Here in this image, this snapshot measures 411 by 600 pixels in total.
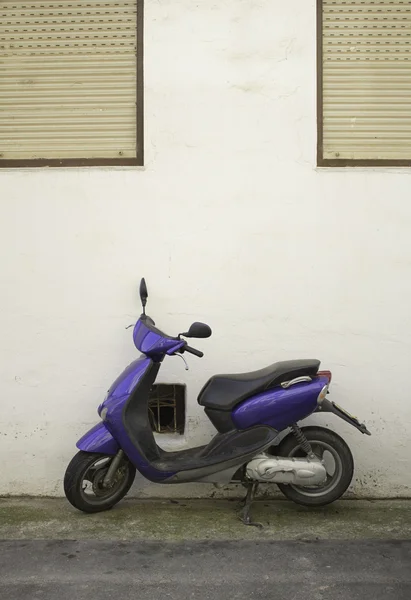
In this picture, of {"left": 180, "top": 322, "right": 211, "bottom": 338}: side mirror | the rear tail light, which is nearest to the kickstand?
the rear tail light

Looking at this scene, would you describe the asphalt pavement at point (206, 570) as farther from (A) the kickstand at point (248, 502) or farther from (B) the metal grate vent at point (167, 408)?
(B) the metal grate vent at point (167, 408)

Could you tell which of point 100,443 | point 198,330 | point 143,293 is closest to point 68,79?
point 143,293

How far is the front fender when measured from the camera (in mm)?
4535

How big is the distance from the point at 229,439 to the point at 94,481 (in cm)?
99

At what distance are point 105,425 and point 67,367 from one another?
71 centimetres

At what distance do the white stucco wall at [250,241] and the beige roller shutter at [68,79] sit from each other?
0.28 m

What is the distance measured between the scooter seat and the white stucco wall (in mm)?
431

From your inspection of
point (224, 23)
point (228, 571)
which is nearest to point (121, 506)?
point (228, 571)

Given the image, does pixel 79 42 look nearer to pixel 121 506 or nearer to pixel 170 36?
pixel 170 36

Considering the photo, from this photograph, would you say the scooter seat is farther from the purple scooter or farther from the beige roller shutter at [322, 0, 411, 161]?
the beige roller shutter at [322, 0, 411, 161]

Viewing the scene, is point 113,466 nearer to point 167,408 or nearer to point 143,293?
point 167,408

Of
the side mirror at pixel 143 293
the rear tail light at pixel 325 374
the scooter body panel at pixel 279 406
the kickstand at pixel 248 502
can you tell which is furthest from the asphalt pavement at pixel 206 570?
the side mirror at pixel 143 293

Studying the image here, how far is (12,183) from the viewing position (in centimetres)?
515

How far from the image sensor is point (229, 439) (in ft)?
15.0
